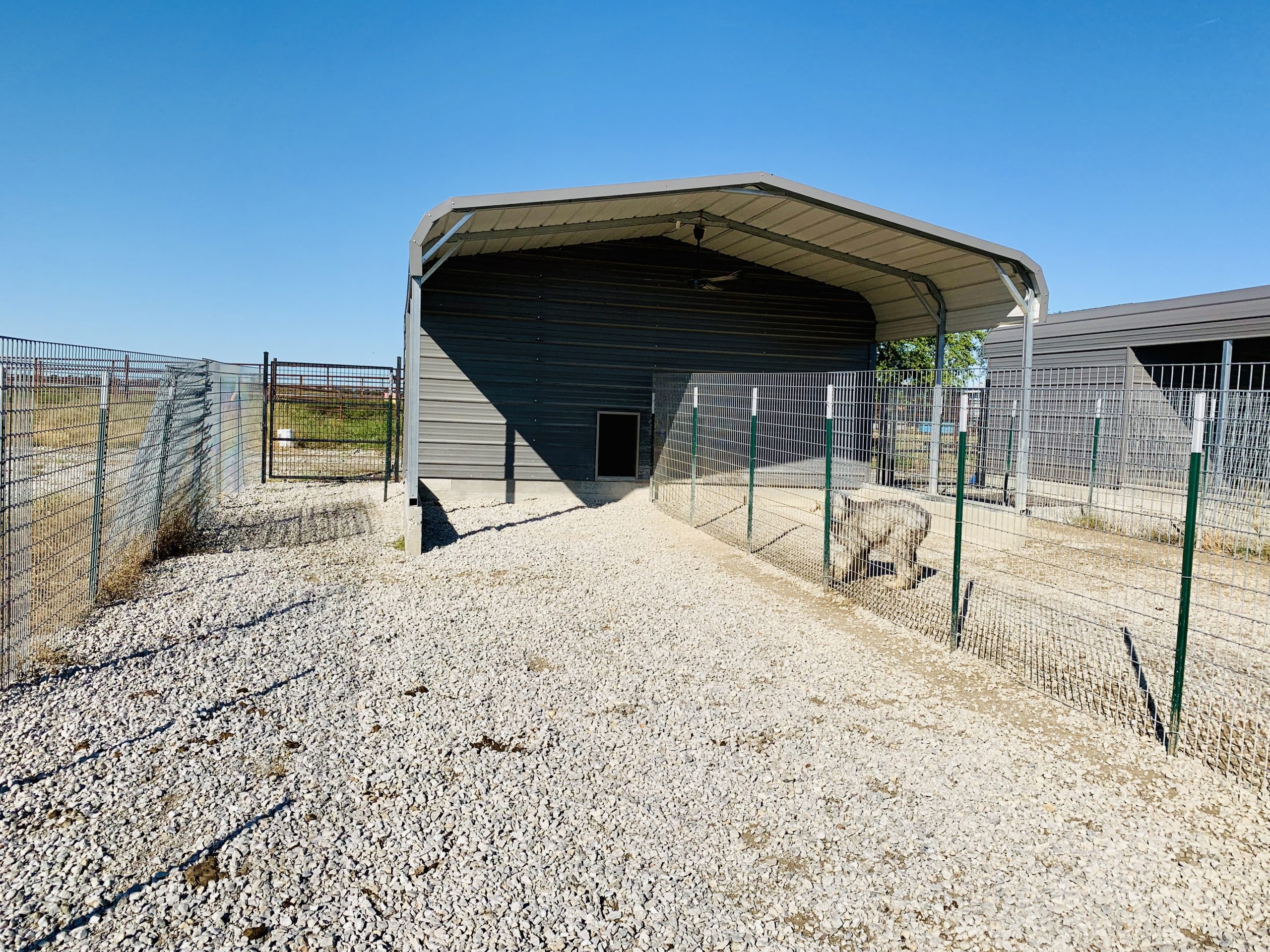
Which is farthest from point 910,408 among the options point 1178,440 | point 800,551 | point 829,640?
point 829,640

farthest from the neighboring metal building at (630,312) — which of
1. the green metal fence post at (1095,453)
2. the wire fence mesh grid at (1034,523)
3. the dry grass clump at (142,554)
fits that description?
the dry grass clump at (142,554)

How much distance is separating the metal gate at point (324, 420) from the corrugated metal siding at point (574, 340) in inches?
75.0

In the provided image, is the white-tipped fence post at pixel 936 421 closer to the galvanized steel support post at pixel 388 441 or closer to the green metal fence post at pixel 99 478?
the green metal fence post at pixel 99 478

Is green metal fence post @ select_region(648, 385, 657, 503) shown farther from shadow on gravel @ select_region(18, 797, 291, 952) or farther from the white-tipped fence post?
shadow on gravel @ select_region(18, 797, 291, 952)

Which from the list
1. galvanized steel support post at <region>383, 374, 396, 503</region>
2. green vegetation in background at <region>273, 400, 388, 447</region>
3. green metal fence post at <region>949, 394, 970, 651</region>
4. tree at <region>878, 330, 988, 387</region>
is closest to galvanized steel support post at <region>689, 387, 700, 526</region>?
galvanized steel support post at <region>383, 374, 396, 503</region>

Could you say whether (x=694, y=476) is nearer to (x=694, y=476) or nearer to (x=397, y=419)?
(x=694, y=476)

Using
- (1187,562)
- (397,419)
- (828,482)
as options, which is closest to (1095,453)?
(828,482)

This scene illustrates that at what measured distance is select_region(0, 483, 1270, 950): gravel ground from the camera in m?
2.62

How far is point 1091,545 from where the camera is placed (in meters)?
8.62

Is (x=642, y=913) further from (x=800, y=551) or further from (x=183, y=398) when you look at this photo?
(x=183, y=398)

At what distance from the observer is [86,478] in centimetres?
578

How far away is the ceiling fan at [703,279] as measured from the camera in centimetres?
1183

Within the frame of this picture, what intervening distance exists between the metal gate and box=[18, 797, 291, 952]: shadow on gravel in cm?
1049

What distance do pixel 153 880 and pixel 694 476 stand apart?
821 centimetres
